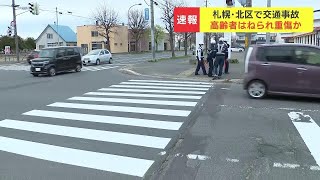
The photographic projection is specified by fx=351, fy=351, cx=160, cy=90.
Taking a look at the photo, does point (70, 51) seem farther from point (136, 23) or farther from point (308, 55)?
point (136, 23)

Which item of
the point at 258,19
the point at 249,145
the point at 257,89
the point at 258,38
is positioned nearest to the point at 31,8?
the point at 258,19

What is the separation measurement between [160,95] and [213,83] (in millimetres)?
4314

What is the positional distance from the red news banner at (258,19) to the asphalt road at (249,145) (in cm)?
914

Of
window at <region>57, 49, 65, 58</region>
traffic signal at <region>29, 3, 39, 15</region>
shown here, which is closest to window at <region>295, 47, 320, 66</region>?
window at <region>57, 49, 65, 58</region>

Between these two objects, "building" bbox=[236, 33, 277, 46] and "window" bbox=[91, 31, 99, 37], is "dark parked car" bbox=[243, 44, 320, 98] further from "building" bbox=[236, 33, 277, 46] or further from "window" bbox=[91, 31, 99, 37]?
"window" bbox=[91, 31, 99, 37]

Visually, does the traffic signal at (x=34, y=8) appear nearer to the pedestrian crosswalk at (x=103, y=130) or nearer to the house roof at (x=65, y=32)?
the pedestrian crosswalk at (x=103, y=130)

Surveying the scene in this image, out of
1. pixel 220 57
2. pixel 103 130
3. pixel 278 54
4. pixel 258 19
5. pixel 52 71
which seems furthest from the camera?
pixel 52 71

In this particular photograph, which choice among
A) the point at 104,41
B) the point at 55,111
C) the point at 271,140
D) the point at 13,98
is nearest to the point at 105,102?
the point at 55,111

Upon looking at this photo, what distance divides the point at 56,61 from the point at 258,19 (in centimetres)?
1217

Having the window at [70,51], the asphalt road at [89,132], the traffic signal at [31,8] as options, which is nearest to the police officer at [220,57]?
the asphalt road at [89,132]

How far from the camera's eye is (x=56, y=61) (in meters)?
21.7

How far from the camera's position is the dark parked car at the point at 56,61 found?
20969 mm

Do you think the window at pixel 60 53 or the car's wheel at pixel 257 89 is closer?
the car's wheel at pixel 257 89

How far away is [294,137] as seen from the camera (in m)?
6.64
